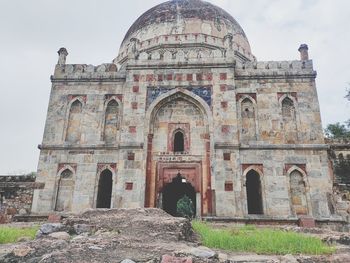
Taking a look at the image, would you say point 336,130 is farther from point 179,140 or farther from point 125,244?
point 125,244

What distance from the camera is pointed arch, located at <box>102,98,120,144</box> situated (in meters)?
15.8

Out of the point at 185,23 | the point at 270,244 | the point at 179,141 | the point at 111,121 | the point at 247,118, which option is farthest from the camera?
the point at 185,23

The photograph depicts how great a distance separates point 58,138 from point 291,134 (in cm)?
993

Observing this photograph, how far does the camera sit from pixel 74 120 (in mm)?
16188

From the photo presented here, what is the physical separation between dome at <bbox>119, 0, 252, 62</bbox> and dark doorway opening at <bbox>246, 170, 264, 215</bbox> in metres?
8.20

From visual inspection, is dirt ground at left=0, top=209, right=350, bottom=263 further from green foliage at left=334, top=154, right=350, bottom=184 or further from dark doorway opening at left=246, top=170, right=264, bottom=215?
green foliage at left=334, top=154, right=350, bottom=184

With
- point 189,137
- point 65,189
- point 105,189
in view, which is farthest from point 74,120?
point 189,137

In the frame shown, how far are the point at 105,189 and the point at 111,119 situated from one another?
10.1ft

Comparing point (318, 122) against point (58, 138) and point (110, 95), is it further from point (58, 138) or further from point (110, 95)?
point (58, 138)

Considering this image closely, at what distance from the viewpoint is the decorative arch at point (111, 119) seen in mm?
15766

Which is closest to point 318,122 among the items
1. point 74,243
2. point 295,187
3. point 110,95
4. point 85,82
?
point 295,187

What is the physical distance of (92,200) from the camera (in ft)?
47.4

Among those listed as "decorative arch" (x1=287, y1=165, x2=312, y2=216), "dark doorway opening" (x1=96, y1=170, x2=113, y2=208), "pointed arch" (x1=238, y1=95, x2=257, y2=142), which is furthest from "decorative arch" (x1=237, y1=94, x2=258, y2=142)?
"dark doorway opening" (x1=96, y1=170, x2=113, y2=208)

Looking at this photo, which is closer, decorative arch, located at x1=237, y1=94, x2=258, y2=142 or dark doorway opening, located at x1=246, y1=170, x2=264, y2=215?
dark doorway opening, located at x1=246, y1=170, x2=264, y2=215
